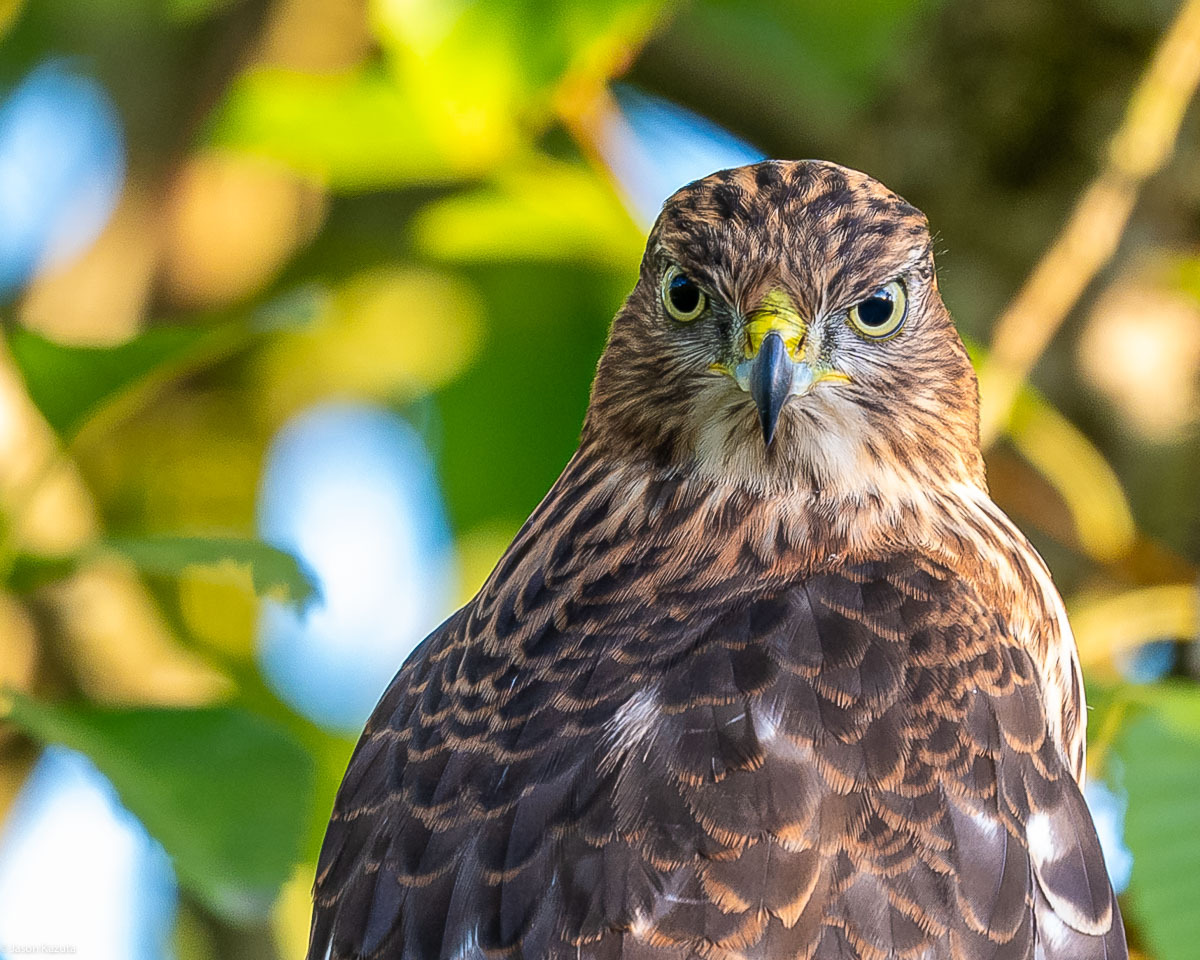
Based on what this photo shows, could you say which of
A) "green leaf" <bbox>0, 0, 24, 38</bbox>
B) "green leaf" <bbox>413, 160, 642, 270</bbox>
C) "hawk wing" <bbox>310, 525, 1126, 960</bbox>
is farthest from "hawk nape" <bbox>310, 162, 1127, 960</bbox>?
"green leaf" <bbox>0, 0, 24, 38</bbox>

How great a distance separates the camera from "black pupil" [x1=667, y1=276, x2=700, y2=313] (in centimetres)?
341

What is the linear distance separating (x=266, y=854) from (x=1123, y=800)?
1449 millimetres

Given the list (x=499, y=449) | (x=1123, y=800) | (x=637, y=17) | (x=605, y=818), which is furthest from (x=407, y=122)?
(x=1123, y=800)

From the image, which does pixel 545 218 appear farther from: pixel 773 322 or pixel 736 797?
pixel 736 797

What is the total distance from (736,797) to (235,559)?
1.06 meters

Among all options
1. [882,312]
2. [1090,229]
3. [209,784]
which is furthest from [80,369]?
[1090,229]

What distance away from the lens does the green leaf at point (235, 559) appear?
3.29 meters

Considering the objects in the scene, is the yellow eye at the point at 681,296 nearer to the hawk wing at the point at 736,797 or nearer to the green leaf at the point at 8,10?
the hawk wing at the point at 736,797

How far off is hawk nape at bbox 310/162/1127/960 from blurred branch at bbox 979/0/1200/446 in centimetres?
27

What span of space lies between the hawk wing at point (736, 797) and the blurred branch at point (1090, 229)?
0.81 meters

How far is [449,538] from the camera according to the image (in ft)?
16.9

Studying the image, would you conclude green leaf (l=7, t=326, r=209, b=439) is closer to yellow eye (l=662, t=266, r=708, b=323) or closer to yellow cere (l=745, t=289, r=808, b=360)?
yellow eye (l=662, t=266, r=708, b=323)

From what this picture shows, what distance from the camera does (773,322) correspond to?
325 cm

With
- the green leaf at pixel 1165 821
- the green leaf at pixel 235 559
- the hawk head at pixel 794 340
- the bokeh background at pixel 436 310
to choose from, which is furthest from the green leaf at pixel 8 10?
the green leaf at pixel 1165 821
